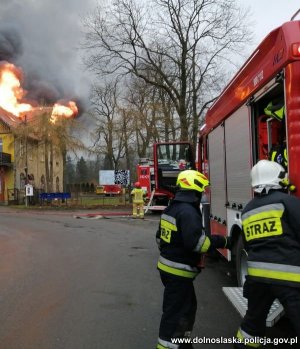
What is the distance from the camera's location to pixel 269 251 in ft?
10.7

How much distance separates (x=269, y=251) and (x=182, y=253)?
0.87m

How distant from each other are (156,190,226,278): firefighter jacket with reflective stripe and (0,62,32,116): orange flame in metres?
20.9

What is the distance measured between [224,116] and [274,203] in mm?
3701

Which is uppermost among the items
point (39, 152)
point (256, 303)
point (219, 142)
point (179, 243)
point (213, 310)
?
point (39, 152)

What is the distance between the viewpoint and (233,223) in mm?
6227

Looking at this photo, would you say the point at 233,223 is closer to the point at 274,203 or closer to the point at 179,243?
the point at 179,243

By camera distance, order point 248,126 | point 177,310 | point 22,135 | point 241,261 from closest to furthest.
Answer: point 177,310
point 248,126
point 241,261
point 22,135

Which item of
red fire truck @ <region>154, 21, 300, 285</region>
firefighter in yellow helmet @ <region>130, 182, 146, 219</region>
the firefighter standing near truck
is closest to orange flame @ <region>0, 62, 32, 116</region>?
firefighter in yellow helmet @ <region>130, 182, 146, 219</region>

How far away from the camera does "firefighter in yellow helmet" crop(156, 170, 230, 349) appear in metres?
3.79

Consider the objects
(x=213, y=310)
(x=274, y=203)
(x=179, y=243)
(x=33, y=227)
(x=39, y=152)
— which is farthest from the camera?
(x=39, y=152)

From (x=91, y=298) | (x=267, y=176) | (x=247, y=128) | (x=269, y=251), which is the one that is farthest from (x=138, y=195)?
(x=269, y=251)

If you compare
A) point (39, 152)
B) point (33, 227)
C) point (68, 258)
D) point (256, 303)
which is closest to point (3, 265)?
point (68, 258)

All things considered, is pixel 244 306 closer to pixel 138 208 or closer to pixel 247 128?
pixel 247 128

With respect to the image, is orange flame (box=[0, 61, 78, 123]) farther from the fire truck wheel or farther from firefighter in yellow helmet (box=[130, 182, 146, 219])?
the fire truck wheel
